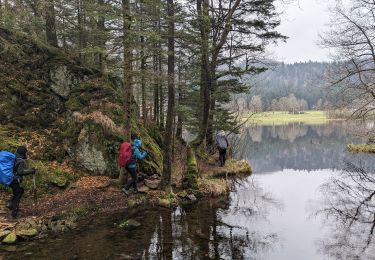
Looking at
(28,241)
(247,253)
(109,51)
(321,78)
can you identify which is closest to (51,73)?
(109,51)

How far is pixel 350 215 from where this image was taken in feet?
41.5

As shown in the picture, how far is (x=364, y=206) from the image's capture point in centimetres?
1369

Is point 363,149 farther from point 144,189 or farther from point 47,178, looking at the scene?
point 47,178

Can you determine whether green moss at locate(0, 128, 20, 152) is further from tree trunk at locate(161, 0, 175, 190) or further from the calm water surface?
tree trunk at locate(161, 0, 175, 190)

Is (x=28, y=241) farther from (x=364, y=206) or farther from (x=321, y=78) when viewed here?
(x=321, y=78)

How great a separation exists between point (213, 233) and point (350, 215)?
5802 millimetres

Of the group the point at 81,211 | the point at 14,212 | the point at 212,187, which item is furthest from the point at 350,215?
the point at 14,212

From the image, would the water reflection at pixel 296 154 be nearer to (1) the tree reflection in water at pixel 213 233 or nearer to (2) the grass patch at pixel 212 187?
(2) the grass patch at pixel 212 187

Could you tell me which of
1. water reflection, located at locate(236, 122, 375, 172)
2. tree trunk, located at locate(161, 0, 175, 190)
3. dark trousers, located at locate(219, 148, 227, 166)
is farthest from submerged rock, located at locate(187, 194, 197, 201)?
water reflection, located at locate(236, 122, 375, 172)

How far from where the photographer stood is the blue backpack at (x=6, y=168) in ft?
32.6

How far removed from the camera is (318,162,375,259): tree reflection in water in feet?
30.4

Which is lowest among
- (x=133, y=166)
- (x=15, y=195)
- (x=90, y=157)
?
(x=15, y=195)

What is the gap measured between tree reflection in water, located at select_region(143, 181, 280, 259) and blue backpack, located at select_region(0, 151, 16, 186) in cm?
458

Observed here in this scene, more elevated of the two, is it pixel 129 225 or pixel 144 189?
pixel 144 189
